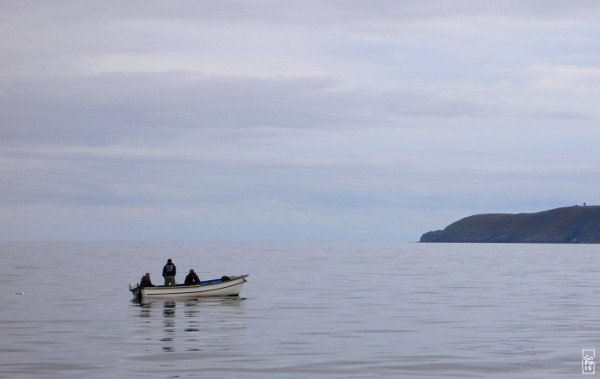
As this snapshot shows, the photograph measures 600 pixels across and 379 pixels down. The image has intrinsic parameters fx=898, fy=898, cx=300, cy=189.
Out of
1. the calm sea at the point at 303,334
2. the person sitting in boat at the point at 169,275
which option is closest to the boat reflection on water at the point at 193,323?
the calm sea at the point at 303,334

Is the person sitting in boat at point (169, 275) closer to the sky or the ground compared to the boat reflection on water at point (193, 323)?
closer to the sky

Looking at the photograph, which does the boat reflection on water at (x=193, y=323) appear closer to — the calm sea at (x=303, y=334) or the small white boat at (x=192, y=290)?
the calm sea at (x=303, y=334)

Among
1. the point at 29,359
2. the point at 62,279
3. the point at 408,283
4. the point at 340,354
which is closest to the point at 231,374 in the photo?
the point at 340,354

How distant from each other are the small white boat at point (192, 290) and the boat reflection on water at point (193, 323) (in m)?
0.47

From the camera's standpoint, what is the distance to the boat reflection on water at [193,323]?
4147cm

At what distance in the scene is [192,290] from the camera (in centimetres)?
6788

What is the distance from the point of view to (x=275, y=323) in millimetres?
50562

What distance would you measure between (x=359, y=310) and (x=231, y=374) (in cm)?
2735

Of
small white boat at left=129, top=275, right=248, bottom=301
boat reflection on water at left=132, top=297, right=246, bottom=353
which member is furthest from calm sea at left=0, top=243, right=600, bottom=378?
small white boat at left=129, top=275, right=248, bottom=301

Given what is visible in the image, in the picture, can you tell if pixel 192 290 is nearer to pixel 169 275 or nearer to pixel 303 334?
pixel 169 275

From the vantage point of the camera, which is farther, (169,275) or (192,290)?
(169,275)

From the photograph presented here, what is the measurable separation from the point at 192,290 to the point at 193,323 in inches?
682

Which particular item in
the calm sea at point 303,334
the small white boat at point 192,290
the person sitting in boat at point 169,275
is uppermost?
the person sitting in boat at point 169,275

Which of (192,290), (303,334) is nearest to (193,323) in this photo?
(303,334)
